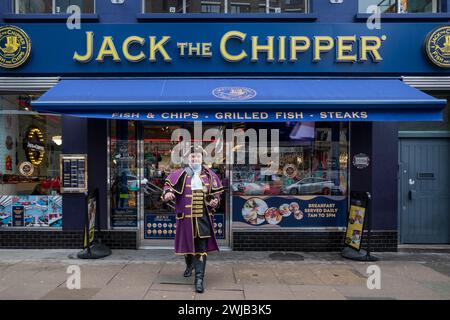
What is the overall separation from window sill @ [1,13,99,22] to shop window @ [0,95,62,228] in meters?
1.52

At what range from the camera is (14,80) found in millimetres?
7559

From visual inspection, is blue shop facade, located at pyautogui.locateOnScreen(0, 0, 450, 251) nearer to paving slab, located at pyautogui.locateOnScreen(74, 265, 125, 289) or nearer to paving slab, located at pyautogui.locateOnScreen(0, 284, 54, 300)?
paving slab, located at pyautogui.locateOnScreen(74, 265, 125, 289)

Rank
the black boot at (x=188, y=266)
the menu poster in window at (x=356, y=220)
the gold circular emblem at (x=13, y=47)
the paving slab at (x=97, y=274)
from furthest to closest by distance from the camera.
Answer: the gold circular emblem at (x=13, y=47) → the menu poster in window at (x=356, y=220) → the black boot at (x=188, y=266) → the paving slab at (x=97, y=274)

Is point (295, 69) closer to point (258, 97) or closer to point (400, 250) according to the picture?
point (258, 97)

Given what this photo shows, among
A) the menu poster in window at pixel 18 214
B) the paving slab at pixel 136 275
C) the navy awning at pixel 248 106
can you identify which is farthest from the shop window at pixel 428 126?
the menu poster in window at pixel 18 214

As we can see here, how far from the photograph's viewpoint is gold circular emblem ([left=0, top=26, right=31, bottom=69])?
7465 millimetres

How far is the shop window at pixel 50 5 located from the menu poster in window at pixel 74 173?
311 centimetres

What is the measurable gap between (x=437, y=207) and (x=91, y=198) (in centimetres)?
702

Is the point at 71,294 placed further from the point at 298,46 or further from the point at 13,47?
the point at 298,46

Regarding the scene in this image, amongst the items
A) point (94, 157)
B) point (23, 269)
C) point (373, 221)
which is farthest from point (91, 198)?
point (373, 221)

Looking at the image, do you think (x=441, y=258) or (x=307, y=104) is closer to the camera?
(x=307, y=104)

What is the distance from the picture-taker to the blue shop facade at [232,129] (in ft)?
24.7

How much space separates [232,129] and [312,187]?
208cm

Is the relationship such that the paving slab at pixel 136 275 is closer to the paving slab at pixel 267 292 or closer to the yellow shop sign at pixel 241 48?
the paving slab at pixel 267 292
